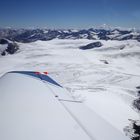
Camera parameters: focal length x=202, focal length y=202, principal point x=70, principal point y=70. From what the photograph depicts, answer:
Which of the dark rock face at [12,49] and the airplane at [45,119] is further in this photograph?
the dark rock face at [12,49]

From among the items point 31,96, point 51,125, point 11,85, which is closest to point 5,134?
point 51,125

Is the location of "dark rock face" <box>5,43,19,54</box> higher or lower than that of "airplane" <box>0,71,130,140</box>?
lower

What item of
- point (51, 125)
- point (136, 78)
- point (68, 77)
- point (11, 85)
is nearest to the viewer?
point (51, 125)

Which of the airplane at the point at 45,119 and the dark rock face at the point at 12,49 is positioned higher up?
the airplane at the point at 45,119

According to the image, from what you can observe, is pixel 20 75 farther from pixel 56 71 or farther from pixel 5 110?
pixel 56 71

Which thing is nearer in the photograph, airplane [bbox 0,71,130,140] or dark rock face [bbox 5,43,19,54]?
airplane [bbox 0,71,130,140]

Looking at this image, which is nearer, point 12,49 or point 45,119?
point 45,119

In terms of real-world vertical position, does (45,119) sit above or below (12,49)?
above

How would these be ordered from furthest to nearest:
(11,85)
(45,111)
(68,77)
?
(68,77) → (11,85) → (45,111)
